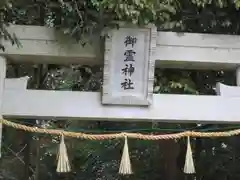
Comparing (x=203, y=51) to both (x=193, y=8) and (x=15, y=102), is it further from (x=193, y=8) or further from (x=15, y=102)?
(x=15, y=102)

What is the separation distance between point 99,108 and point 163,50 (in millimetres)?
539

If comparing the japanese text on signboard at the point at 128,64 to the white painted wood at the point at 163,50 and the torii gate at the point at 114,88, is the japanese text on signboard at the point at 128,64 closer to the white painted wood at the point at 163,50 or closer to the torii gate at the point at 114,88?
the torii gate at the point at 114,88

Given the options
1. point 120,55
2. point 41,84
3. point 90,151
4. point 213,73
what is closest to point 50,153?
point 90,151

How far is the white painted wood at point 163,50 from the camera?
2777 mm

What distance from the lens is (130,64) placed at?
2758 millimetres

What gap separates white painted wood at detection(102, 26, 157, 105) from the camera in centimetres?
275

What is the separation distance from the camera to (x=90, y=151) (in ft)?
15.4

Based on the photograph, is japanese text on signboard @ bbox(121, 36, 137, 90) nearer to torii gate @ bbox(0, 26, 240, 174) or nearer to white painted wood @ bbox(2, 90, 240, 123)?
torii gate @ bbox(0, 26, 240, 174)

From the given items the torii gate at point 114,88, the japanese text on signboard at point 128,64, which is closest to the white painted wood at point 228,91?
the torii gate at point 114,88

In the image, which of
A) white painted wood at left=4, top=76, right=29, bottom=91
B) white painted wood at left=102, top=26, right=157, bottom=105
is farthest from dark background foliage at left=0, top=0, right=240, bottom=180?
white painted wood at left=4, top=76, right=29, bottom=91

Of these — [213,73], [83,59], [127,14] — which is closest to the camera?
[127,14]

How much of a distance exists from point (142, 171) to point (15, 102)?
210cm

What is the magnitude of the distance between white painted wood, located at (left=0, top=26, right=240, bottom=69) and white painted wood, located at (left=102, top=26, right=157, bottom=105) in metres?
0.10

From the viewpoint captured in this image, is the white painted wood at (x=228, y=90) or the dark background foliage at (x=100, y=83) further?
the white painted wood at (x=228, y=90)
